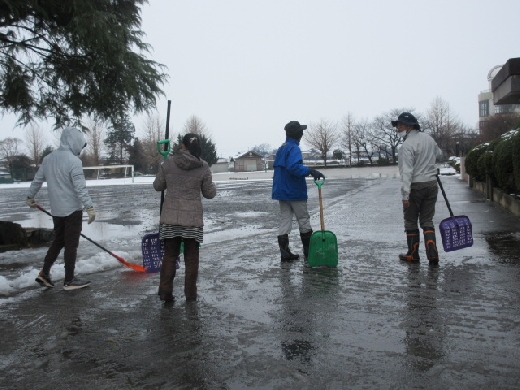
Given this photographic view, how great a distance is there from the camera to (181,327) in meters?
4.18

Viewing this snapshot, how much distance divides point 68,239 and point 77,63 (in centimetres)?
344

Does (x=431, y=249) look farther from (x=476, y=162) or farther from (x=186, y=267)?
(x=476, y=162)

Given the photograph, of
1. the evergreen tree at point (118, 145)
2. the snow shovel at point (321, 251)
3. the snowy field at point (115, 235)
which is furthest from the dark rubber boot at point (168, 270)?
the evergreen tree at point (118, 145)

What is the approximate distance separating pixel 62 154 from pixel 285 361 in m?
3.44

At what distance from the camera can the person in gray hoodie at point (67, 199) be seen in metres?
5.53

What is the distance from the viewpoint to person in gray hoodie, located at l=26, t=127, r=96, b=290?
5.53 m

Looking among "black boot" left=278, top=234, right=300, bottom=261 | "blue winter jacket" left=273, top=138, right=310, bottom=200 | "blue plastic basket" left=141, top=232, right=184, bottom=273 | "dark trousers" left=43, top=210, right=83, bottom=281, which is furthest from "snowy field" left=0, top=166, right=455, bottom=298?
"blue winter jacket" left=273, top=138, right=310, bottom=200

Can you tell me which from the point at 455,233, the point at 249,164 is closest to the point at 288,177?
the point at 455,233

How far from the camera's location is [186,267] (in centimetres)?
496

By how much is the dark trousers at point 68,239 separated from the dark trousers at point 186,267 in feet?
3.74

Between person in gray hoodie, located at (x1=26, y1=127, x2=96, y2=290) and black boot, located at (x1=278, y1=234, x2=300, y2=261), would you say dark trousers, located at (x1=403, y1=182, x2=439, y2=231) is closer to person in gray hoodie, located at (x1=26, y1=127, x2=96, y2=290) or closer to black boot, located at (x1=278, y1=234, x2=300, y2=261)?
black boot, located at (x1=278, y1=234, x2=300, y2=261)

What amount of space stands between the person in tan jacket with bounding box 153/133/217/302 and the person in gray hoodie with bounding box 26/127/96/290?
978 millimetres

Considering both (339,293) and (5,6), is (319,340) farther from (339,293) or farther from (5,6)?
(5,6)

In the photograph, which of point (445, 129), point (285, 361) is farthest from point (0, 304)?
point (445, 129)
